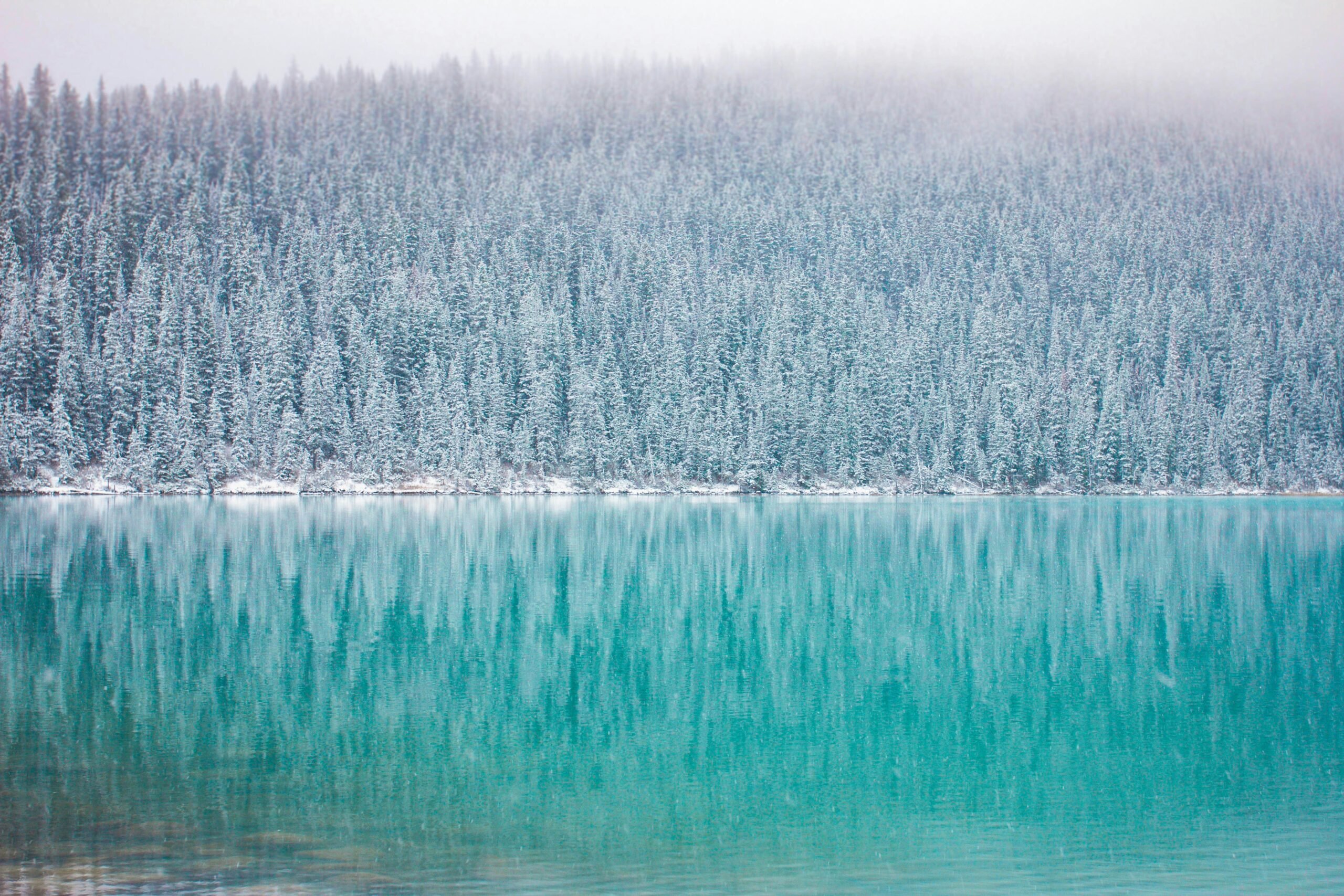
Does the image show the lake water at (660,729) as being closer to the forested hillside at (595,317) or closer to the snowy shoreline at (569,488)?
the snowy shoreline at (569,488)

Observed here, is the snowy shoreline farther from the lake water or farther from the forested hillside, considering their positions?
the lake water

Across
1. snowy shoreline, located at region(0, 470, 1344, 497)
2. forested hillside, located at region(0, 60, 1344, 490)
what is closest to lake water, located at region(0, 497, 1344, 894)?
snowy shoreline, located at region(0, 470, 1344, 497)

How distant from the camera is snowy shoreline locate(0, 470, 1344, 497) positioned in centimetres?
9019

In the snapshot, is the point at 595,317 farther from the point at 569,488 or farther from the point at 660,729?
the point at 660,729

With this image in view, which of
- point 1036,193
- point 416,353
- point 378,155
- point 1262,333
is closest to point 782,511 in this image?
point 416,353

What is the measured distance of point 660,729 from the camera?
20062 millimetres

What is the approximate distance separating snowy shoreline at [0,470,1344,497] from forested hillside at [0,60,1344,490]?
55 centimetres

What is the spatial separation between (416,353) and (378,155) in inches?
2602

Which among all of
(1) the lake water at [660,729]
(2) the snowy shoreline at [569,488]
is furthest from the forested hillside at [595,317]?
(1) the lake water at [660,729]

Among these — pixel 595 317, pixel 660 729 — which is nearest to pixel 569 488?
pixel 595 317

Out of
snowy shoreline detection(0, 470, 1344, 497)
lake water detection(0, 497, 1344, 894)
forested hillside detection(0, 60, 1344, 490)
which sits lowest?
lake water detection(0, 497, 1344, 894)

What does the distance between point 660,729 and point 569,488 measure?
87.0 meters

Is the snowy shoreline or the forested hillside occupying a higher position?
the forested hillside

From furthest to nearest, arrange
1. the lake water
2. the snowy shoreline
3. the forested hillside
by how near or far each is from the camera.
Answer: the forested hillside → the snowy shoreline → the lake water
